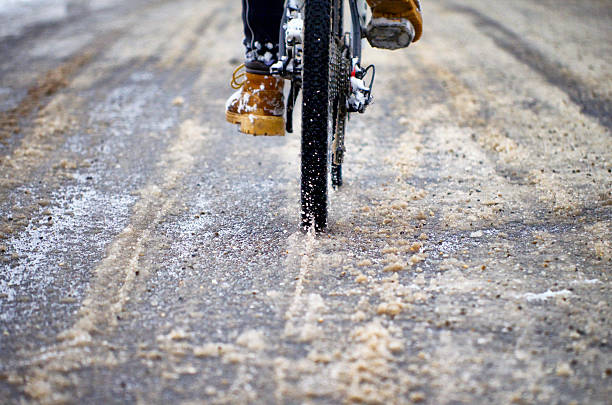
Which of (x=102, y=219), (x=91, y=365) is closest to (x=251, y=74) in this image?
(x=102, y=219)

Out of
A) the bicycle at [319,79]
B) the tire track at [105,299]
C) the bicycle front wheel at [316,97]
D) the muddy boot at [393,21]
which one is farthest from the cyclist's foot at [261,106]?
the tire track at [105,299]

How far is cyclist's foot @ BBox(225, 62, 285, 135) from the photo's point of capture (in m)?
2.48

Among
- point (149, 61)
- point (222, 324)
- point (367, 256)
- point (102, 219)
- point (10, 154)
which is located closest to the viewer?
point (222, 324)

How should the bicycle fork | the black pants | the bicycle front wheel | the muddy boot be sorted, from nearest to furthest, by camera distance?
1. the bicycle front wheel
2. the bicycle fork
3. the muddy boot
4. the black pants

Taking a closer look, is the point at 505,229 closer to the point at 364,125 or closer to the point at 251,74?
the point at 251,74

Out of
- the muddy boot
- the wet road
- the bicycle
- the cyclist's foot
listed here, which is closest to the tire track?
the wet road

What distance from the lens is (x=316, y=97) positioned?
6.79 ft

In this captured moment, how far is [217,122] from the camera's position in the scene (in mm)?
3842

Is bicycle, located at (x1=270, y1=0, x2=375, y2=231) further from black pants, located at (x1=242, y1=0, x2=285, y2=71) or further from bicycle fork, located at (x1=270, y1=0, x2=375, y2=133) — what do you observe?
black pants, located at (x1=242, y1=0, x2=285, y2=71)

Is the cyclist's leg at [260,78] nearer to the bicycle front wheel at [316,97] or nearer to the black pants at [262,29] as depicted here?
the black pants at [262,29]

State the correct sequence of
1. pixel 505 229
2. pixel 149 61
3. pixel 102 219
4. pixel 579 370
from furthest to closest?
pixel 149 61
pixel 102 219
pixel 505 229
pixel 579 370

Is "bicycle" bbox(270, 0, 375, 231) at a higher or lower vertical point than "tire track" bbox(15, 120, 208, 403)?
higher

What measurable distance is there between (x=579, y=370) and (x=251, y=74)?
5.97ft

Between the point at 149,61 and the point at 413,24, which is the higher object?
the point at 413,24
